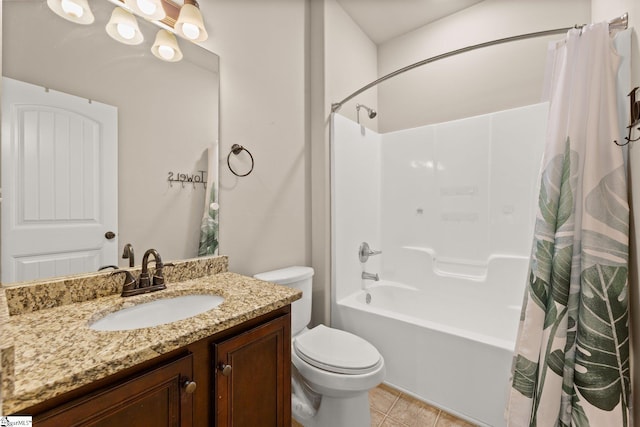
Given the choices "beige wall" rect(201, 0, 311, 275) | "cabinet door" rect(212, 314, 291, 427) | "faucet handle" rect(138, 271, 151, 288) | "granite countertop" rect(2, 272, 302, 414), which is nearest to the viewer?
"granite countertop" rect(2, 272, 302, 414)

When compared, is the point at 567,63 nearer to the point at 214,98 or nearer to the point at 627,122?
the point at 627,122

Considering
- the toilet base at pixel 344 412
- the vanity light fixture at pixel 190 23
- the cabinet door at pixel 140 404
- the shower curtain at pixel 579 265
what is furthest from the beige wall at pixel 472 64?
the cabinet door at pixel 140 404

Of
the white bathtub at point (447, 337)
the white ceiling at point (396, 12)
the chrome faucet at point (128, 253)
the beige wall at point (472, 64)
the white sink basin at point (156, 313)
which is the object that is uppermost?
the white ceiling at point (396, 12)

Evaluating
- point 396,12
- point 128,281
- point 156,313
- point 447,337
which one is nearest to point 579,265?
point 447,337

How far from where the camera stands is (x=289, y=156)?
6.53 feet

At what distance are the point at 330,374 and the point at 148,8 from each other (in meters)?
1.87

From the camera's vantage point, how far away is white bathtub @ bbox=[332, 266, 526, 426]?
1534 millimetres

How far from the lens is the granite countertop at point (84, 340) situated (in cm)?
54

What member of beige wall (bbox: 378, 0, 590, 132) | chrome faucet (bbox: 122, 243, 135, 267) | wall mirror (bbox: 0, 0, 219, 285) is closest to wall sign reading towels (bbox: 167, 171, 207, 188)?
wall mirror (bbox: 0, 0, 219, 285)

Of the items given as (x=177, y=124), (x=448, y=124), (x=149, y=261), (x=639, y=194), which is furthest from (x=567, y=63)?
(x=149, y=261)

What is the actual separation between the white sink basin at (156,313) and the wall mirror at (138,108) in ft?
0.77

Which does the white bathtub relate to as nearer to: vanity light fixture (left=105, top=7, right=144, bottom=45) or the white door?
the white door

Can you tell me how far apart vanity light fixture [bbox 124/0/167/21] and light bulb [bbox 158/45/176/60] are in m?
0.11

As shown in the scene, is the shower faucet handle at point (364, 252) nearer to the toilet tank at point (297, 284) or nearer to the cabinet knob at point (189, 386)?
the toilet tank at point (297, 284)
